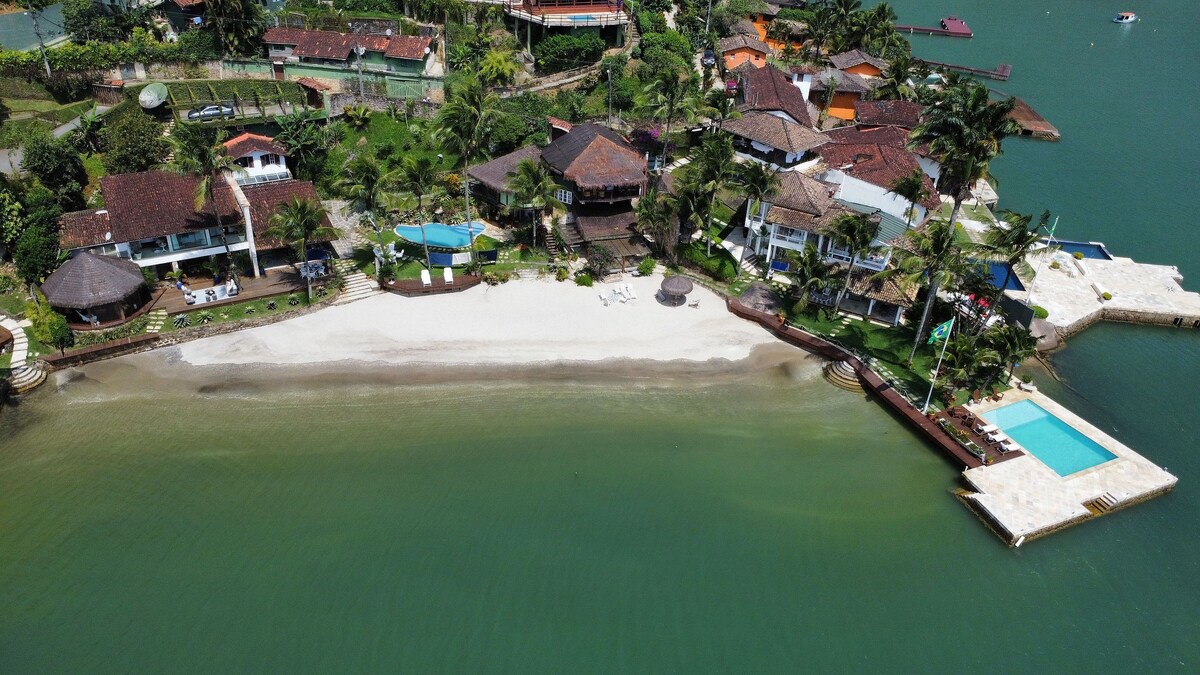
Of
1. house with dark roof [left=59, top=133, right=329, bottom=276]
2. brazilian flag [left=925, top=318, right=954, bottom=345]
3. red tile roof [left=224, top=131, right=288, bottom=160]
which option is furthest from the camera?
red tile roof [left=224, top=131, right=288, bottom=160]

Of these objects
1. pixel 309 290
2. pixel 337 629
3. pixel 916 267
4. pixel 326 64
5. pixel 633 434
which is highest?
pixel 326 64

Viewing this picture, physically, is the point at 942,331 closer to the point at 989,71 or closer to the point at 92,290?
the point at 92,290

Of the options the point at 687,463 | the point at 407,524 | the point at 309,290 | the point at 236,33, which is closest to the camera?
the point at 407,524

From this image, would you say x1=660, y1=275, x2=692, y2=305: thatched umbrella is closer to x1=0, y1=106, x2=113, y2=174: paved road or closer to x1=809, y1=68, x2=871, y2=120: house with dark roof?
x1=809, y1=68, x2=871, y2=120: house with dark roof

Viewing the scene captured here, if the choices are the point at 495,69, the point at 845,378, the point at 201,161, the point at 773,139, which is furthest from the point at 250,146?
the point at 845,378

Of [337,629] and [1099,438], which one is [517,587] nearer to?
[337,629]

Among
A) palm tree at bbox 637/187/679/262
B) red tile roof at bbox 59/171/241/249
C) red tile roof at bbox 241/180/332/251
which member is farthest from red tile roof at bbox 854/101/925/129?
red tile roof at bbox 59/171/241/249

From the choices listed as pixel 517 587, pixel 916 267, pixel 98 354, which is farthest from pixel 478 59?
pixel 517 587
